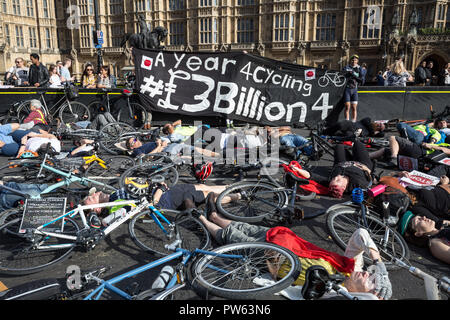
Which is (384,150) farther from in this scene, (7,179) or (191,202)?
(7,179)

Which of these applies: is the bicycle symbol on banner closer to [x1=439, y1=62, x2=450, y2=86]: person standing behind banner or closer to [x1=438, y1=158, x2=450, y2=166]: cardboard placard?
[x1=438, y1=158, x2=450, y2=166]: cardboard placard

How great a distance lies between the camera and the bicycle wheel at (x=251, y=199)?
4938 mm

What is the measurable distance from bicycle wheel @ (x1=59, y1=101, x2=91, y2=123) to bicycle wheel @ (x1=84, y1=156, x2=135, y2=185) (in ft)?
16.5

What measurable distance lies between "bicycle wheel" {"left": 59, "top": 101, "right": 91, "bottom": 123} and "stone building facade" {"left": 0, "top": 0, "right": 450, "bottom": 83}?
2938 centimetres

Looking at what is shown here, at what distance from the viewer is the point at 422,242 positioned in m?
4.29

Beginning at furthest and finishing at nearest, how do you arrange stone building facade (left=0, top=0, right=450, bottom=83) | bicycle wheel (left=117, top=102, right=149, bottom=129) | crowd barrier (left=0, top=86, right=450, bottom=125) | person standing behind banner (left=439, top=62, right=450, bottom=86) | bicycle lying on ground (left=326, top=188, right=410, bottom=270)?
stone building facade (left=0, top=0, right=450, bottom=83) < person standing behind banner (left=439, top=62, right=450, bottom=86) < crowd barrier (left=0, top=86, right=450, bottom=125) < bicycle wheel (left=117, top=102, right=149, bottom=129) < bicycle lying on ground (left=326, top=188, right=410, bottom=270)

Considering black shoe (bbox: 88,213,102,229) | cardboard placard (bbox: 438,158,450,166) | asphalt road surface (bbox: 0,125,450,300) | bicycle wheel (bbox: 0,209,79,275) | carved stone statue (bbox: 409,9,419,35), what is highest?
carved stone statue (bbox: 409,9,419,35)

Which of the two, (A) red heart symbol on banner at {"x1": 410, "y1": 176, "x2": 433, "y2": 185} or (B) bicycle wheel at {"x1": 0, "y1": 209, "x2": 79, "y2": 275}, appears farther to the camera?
(A) red heart symbol on banner at {"x1": 410, "y1": 176, "x2": 433, "y2": 185}

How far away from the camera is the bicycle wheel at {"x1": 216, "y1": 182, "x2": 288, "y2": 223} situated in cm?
494

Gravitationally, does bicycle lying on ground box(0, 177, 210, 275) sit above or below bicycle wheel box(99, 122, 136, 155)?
below

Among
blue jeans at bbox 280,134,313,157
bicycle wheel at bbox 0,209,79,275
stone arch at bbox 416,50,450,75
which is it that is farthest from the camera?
stone arch at bbox 416,50,450,75

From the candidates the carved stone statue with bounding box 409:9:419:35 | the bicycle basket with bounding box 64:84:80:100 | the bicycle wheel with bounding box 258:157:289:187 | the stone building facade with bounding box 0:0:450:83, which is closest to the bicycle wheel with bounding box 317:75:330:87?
the bicycle wheel with bounding box 258:157:289:187
